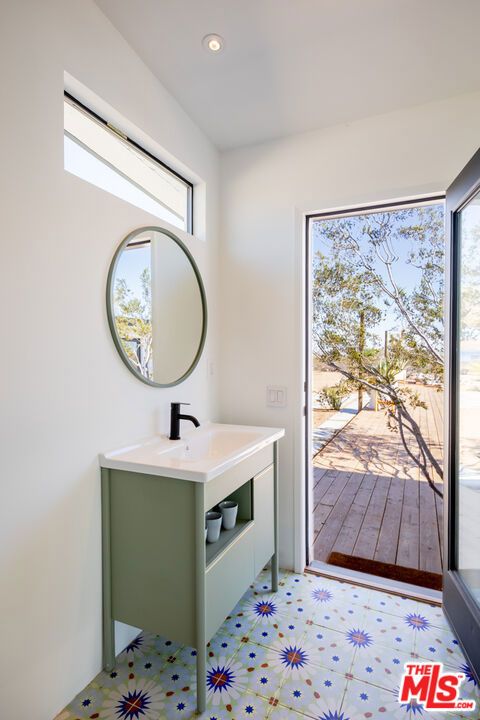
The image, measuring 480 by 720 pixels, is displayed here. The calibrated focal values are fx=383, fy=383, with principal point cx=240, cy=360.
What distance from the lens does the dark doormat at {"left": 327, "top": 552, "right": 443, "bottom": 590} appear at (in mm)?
2170

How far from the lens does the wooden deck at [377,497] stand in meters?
2.34

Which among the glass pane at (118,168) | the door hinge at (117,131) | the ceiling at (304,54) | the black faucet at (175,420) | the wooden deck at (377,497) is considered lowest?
the wooden deck at (377,497)

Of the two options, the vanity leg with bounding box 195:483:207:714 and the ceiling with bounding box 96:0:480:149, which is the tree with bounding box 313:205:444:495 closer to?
the ceiling with bounding box 96:0:480:149

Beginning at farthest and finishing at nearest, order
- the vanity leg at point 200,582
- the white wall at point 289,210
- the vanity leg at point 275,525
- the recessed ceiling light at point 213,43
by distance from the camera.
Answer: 1. the vanity leg at point 275,525
2. the white wall at point 289,210
3. the recessed ceiling light at point 213,43
4. the vanity leg at point 200,582

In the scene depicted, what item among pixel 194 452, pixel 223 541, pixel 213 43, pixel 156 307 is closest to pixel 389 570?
pixel 223 541

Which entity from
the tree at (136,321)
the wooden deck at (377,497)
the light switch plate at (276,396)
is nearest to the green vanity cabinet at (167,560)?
the tree at (136,321)

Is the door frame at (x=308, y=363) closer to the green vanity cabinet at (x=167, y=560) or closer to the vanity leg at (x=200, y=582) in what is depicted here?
the green vanity cabinet at (x=167, y=560)

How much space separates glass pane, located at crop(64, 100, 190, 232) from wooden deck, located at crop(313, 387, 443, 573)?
1.78m

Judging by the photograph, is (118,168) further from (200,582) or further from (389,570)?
(389,570)

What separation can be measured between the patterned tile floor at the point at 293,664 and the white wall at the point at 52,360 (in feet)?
0.74

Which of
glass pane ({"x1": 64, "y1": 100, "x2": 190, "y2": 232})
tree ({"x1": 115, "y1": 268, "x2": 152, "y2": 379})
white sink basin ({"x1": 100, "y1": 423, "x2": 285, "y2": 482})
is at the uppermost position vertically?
glass pane ({"x1": 64, "y1": 100, "x2": 190, "y2": 232})

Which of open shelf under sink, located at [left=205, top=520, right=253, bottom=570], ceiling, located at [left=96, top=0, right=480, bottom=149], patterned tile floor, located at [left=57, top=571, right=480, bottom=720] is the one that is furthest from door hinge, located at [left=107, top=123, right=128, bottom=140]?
patterned tile floor, located at [left=57, top=571, right=480, bottom=720]

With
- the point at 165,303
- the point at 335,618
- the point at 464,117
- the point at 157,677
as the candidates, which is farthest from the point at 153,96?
the point at 335,618

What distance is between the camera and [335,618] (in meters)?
1.87
